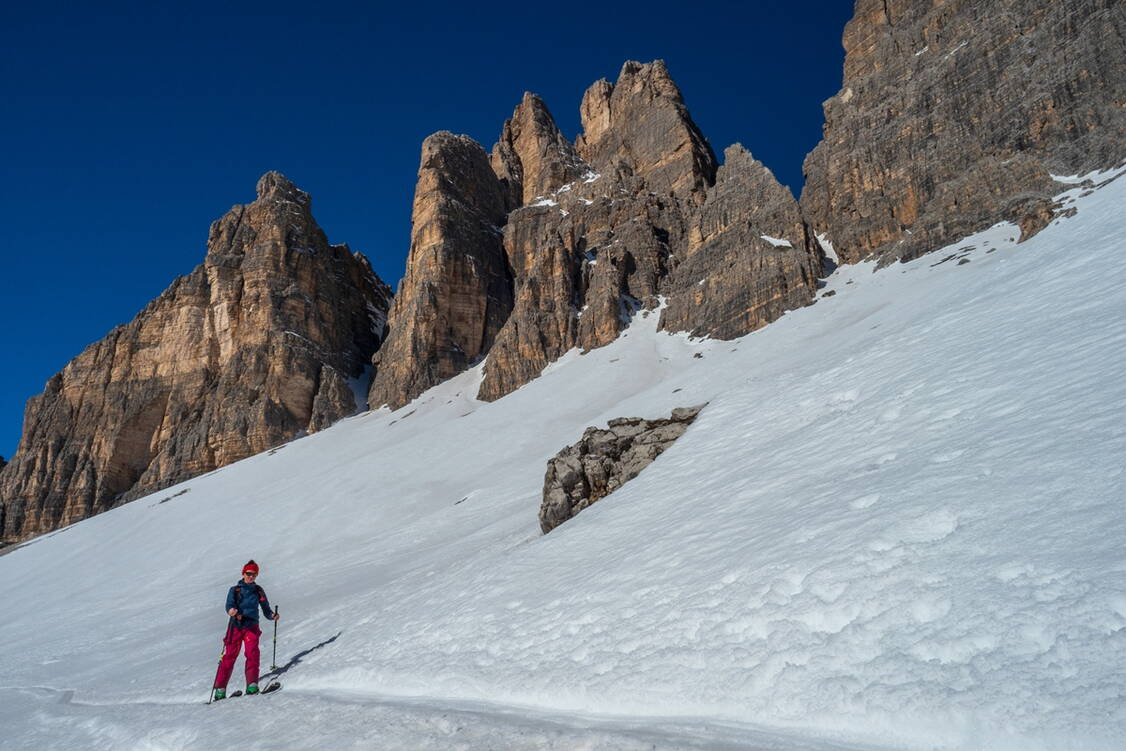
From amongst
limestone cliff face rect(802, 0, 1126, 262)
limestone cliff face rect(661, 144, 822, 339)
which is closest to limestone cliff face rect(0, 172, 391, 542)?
limestone cliff face rect(661, 144, 822, 339)

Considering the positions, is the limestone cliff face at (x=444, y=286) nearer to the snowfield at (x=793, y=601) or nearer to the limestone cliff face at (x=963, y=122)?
the limestone cliff face at (x=963, y=122)

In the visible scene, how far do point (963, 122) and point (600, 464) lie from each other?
206 feet

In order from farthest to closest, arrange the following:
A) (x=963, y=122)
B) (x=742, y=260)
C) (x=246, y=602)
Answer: (x=742, y=260), (x=963, y=122), (x=246, y=602)

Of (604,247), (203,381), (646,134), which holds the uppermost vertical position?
(646,134)

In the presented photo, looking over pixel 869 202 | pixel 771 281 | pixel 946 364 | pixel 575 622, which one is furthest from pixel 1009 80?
pixel 575 622

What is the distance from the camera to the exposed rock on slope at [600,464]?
15.4m

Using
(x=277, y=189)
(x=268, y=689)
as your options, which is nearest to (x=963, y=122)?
(x=268, y=689)

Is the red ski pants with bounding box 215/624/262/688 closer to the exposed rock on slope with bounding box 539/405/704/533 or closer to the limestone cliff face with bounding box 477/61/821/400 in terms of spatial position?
the exposed rock on slope with bounding box 539/405/704/533

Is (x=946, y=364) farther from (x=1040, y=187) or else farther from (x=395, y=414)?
(x=395, y=414)

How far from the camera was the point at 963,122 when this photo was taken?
189 ft

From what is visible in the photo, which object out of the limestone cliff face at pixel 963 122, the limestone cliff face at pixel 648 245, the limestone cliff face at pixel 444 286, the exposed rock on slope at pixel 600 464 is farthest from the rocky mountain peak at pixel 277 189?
the exposed rock on slope at pixel 600 464

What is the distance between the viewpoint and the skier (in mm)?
9242

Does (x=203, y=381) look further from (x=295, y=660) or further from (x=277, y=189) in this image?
(x=295, y=660)

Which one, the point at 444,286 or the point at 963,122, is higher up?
the point at 444,286
